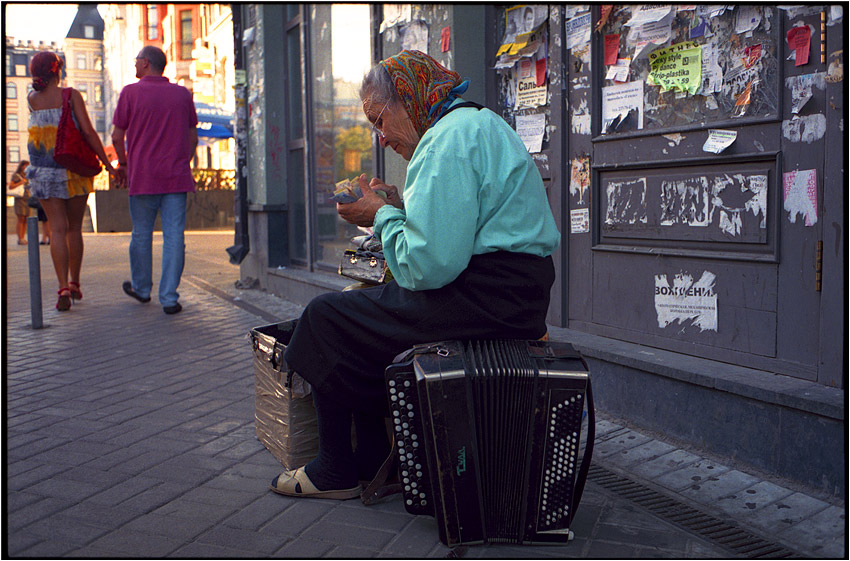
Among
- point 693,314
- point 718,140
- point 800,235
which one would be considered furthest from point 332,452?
point 718,140

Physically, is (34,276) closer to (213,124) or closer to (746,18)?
(746,18)

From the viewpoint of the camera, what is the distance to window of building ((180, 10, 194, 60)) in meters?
41.0

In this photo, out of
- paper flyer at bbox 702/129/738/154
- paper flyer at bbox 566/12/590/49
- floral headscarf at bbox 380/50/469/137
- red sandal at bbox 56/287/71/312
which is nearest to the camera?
floral headscarf at bbox 380/50/469/137

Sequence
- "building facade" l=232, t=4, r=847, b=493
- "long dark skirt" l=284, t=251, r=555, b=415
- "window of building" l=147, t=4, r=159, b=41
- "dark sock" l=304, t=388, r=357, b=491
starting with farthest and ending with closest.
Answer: "window of building" l=147, t=4, r=159, b=41
"building facade" l=232, t=4, r=847, b=493
"dark sock" l=304, t=388, r=357, b=491
"long dark skirt" l=284, t=251, r=555, b=415

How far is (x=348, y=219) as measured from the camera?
306 cm

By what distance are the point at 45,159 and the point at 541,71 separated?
461cm

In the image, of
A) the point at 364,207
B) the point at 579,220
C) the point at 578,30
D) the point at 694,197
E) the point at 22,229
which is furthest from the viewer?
the point at 22,229

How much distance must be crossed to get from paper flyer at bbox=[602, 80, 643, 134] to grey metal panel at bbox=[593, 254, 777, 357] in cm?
66

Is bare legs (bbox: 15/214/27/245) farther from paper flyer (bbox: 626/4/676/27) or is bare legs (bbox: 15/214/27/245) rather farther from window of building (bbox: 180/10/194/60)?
window of building (bbox: 180/10/194/60)

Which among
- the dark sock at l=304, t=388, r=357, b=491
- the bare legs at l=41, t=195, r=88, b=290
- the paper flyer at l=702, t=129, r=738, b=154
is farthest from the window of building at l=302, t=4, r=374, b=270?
the dark sock at l=304, t=388, r=357, b=491

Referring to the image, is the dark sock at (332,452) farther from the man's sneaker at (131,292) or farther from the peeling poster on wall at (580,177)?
the man's sneaker at (131,292)

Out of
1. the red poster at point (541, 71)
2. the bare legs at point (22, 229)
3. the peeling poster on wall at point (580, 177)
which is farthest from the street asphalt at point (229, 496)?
the bare legs at point (22, 229)

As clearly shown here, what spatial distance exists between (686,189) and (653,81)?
1.88 ft

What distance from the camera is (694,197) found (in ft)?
12.7
